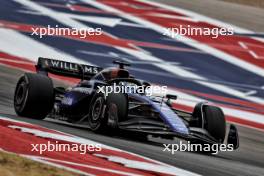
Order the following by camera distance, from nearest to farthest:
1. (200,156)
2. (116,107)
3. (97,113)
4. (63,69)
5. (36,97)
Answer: (200,156) → (116,107) → (97,113) → (36,97) → (63,69)

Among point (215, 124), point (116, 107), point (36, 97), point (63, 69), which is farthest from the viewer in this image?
point (63, 69)

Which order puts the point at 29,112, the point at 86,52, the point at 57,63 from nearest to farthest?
the point at 29,112, the point at 57,63, the point at 86,52

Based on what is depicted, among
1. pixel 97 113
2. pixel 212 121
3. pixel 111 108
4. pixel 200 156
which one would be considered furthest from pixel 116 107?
pixel 212 121

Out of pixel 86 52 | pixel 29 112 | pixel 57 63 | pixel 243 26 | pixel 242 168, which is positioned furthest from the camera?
pixel 243 26

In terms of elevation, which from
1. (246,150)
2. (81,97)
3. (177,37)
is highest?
(177,37)

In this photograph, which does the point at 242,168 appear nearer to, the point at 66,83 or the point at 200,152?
the point at 200,152

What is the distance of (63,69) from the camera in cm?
1402

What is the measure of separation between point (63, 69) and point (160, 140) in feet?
7.63

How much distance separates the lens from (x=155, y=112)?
11.6 meters

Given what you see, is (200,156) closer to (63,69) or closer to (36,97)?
(36,97)

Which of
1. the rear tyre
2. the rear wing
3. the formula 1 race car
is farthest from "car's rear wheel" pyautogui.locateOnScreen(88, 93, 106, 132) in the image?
the rear wing

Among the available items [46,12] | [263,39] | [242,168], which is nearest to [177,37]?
[263,39]

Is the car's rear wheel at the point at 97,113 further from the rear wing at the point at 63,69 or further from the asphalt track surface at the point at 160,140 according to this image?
the rear wing at the point at 63,69

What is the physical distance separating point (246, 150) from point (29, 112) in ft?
14.5
